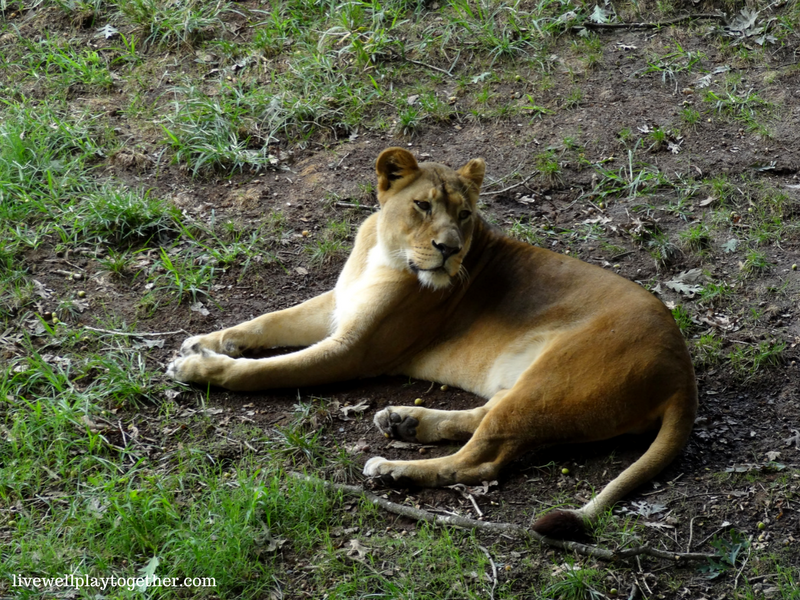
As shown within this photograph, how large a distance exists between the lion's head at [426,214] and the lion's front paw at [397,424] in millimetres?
635

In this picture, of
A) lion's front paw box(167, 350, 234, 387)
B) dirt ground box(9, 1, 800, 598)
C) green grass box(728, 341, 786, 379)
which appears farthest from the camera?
green grass box(728, 341, 786, 379)

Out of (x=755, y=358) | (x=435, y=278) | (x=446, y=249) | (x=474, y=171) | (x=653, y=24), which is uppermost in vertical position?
(x=653, y=24)

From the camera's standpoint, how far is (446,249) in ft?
12.8

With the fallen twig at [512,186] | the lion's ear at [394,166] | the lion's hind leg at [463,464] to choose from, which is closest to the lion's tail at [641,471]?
the lion's hind leg at [463,464]

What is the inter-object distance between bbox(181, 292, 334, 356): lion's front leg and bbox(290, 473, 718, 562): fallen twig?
1.02 m

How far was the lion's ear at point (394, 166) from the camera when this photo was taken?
4.09 metres

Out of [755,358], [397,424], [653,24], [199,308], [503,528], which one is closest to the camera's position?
[503,528]

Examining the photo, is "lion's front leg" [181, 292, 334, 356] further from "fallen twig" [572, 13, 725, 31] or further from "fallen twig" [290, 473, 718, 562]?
"fallen twig" [572, 13, 725, 31]

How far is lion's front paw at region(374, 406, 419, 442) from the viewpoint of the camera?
12.4ft

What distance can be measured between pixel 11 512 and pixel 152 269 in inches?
73.5

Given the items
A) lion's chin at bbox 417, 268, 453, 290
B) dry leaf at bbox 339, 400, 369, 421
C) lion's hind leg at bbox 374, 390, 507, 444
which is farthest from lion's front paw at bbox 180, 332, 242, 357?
lion's chin at bbox 417, 268, 453, 290

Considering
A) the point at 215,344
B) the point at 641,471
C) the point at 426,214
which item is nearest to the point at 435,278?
the point at 426,214

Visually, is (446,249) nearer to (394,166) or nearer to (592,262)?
(394,166)

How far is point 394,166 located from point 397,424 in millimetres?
1277
